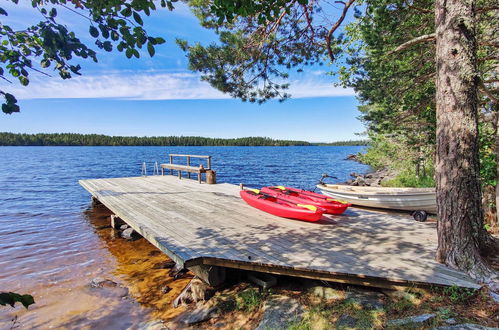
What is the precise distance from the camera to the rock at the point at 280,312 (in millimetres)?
3578

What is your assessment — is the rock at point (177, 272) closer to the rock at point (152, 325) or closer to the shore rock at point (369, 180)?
the rock at point (152, 325)

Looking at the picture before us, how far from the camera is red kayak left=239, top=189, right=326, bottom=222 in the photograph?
20.6ft

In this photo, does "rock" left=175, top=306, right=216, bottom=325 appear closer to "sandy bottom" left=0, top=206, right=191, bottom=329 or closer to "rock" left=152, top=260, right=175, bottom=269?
"sandy bottom" left=0, top=206, right=191, bottom=329

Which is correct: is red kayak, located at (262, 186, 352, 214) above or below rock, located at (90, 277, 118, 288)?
above

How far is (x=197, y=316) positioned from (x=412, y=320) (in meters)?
2.97

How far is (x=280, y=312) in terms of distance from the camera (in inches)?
151

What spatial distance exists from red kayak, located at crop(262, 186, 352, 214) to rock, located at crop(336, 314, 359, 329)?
3.57 metres

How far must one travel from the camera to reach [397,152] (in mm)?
13016

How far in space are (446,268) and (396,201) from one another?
5.27 m

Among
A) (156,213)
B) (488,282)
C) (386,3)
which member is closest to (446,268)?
(488,282)

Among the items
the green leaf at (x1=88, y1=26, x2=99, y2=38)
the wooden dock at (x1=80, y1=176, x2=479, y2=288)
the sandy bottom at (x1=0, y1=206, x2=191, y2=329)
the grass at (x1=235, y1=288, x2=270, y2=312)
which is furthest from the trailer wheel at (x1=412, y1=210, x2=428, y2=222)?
the green leaf at (x1=88, y1=26, x2=99, y2=38)

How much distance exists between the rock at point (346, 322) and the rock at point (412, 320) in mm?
388

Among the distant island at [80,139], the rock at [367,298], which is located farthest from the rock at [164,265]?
the distant island at [80,139]

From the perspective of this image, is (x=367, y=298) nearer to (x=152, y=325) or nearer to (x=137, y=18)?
(x=152, y=325)
